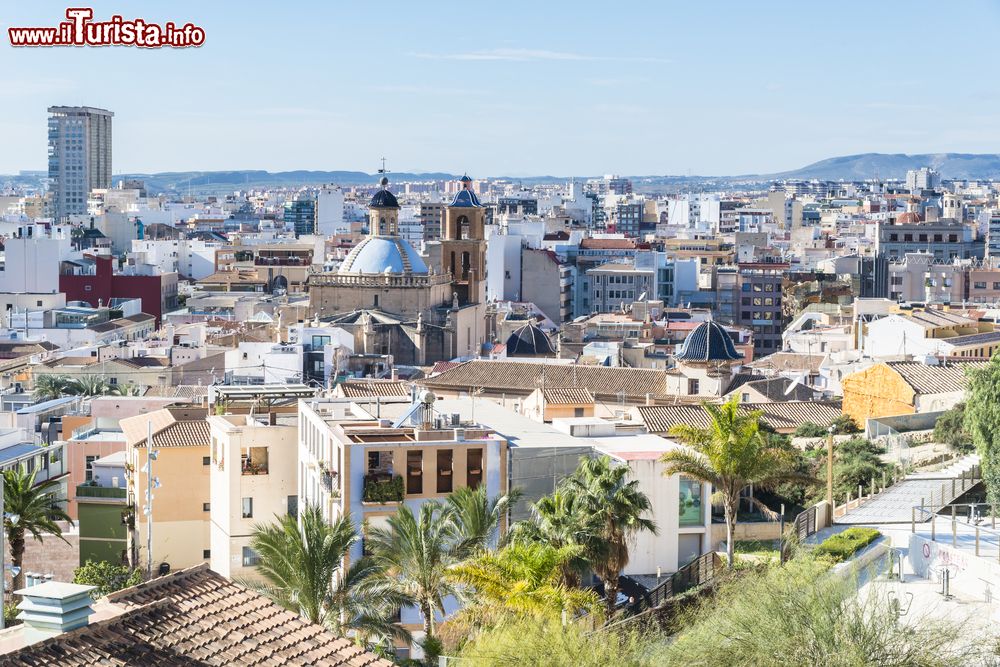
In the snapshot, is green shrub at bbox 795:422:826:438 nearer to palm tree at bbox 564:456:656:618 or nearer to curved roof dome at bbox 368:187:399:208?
palm tree at bbox 564:456:656:618

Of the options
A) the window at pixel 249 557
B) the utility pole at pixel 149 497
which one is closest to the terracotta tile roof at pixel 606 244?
the utility pole at pixel 149 497

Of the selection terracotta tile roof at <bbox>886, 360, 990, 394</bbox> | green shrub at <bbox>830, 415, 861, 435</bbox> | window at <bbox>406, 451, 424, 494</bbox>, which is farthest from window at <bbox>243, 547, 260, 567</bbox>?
terracotta tile roof at <bbox>886, 360, 990, 394</bbox>

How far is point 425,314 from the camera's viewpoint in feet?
186

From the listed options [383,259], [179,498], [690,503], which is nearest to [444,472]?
[690,503]

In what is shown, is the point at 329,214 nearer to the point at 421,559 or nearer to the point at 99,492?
the point at 99,492

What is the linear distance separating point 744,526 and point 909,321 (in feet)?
72.2

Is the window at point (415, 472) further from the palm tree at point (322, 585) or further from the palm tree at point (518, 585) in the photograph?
the palm tree at point (322, 585)

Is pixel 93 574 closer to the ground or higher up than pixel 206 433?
closer to the ground

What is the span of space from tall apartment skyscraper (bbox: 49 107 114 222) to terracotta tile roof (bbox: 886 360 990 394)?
149 m

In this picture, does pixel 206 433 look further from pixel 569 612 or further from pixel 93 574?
pixel 569 612

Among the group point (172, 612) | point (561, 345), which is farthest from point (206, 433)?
point (561, 345)

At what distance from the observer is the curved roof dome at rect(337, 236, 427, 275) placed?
192 feet

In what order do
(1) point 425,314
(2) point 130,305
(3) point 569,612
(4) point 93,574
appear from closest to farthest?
(3) point 569,612 → (4) point 93,574 → (1) point 425,314 → (2) point 130,305

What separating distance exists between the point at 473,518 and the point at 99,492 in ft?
37.4
